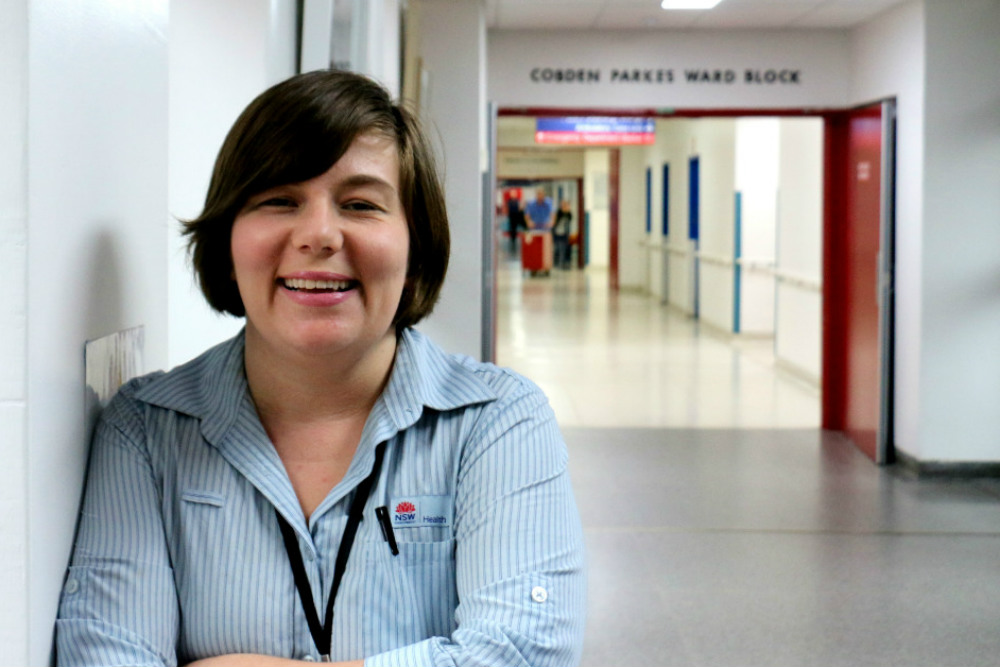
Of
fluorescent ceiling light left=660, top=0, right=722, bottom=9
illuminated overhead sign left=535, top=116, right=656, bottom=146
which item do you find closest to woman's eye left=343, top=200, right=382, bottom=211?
fluorescent ceiling light left=660, top=0, right=722, bottom=9

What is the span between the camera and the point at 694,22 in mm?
8367

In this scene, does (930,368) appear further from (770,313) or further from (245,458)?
(770,313)

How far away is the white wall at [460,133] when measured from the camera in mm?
7930

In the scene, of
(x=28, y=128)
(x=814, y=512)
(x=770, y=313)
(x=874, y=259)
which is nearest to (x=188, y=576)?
(x=28, y=128)

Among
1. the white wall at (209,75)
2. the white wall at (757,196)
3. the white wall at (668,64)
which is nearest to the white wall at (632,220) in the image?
the white wall at (757,196)

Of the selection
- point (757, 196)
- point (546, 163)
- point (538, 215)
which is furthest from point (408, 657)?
point (546, 163)

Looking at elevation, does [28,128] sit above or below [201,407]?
above

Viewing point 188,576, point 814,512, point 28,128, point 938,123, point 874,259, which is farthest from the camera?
point 874,259

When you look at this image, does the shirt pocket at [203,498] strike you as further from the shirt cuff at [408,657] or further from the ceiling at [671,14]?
the ceiling at [671,14]

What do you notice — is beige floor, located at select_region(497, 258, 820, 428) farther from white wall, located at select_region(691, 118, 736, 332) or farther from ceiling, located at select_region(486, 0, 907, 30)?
ceiling, located at select_region(486, 0, 907, 30)

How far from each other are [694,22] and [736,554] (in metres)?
4.35

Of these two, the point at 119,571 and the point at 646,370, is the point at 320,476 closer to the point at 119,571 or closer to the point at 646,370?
the point at 119,571

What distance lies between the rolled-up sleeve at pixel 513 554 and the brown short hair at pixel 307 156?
239mm

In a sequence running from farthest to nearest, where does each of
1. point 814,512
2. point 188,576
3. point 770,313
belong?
1. point 770,313
2. point 814,512
3. point 188,576
